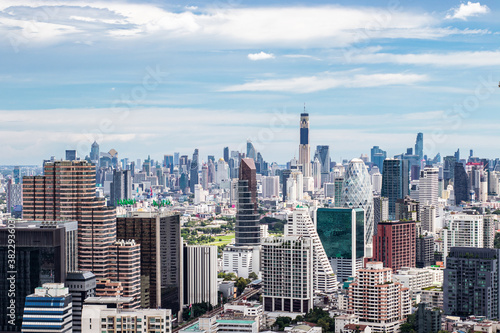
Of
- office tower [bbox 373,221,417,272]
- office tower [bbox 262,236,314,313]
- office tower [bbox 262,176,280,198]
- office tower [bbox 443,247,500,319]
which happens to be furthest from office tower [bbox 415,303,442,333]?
office tower [bbox 262,176,280,198]

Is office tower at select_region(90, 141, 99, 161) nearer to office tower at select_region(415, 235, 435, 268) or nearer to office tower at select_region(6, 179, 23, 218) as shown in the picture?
office tower at select_region(6, 179, 23, 218)

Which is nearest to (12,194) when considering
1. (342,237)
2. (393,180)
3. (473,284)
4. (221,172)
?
(342,237)

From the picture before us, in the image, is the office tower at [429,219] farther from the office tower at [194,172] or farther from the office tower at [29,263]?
the office tower at [194,172]

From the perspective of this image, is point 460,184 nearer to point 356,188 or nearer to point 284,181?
point 284,181

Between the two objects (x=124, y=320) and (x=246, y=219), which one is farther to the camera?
(x=246, y=219)

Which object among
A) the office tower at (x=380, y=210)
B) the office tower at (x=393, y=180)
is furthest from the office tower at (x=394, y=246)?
the office tower at (x=393, y=180)
